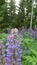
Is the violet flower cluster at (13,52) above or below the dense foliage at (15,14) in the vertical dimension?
above

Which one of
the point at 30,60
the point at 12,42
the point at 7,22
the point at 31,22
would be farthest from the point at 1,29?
the point at 12,42

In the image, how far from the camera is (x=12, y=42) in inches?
119

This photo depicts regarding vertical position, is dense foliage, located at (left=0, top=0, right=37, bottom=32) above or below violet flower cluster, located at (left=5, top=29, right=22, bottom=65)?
below

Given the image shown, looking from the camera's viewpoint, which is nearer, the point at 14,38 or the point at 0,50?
the point at 14,38

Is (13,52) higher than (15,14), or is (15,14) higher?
(13,52)

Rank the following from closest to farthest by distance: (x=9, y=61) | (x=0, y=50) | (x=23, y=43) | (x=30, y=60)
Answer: (x=9, y=61) < (x=0, y=50) < (x=30, y=60) < (x=23, y=43)

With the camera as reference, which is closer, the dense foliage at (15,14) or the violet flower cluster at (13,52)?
the violet flower cluster at (13,52)

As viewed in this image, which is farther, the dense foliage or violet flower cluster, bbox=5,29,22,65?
the dense foliage

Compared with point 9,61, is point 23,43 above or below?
below

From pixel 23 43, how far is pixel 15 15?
3.96 metres

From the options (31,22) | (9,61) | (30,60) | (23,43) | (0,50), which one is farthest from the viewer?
(31,22)

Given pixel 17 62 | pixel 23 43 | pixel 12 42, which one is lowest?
pixel 23 43

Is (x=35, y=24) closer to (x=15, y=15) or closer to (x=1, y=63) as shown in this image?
(x=15, y=15)

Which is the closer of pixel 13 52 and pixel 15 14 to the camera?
pixel 13 52
